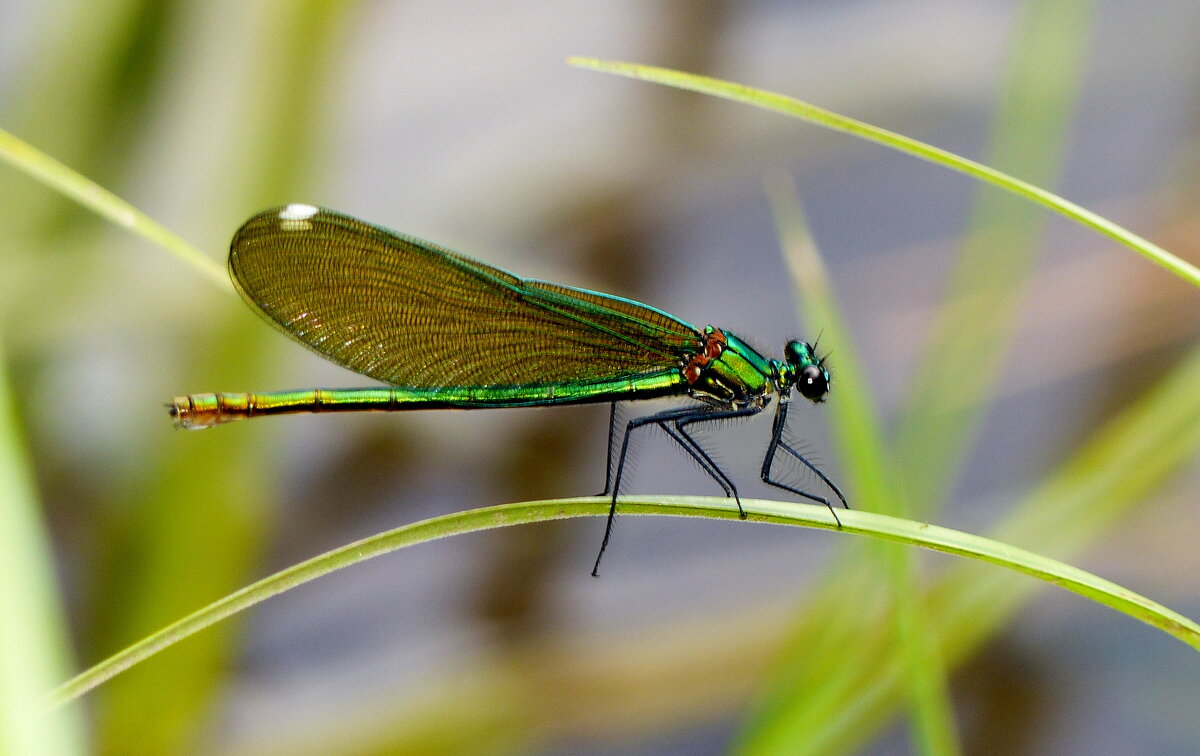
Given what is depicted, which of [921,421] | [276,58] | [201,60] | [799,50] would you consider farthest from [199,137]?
[921,421]

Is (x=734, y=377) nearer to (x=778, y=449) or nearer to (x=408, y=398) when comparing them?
(x=778, y=449)

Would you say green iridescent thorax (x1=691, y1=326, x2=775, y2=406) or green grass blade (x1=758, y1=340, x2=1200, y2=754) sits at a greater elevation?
green iridescent thorax (x1=691, y1=326, x2=775, y2=406)

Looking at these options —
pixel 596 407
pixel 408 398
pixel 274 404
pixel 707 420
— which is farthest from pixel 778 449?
pixel 596 407

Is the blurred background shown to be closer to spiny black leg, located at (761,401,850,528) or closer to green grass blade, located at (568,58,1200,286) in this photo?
spiny black leg, located at (761,401,850,528)

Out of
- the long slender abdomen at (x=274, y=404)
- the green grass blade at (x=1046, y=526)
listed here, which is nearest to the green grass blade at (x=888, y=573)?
the green grass blade at (x=1046, y=526)

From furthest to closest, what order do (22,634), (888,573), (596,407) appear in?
(596,407)
(888,573)
(22,634)

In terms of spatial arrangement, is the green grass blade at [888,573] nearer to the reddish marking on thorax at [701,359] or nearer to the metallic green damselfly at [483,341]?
the metallic green damselfly at [483,341]

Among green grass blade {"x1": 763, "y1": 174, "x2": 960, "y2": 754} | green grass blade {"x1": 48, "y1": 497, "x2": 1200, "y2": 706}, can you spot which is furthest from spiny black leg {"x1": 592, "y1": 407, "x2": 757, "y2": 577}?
green grass blade {"x1": 48, "y1": 497, "x2": 1200, "y2": 706}
